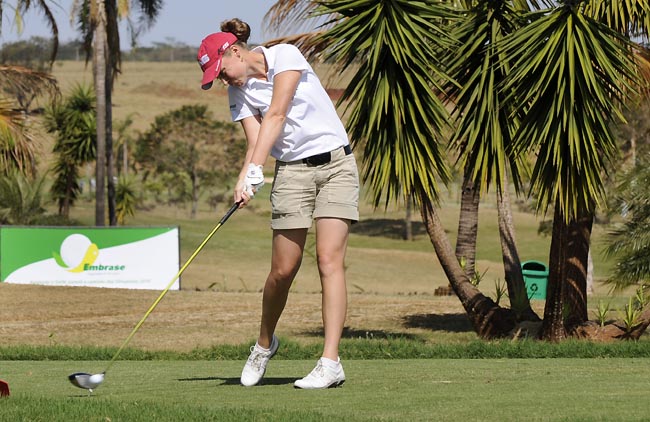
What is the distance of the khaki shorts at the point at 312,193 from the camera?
5.83 meters

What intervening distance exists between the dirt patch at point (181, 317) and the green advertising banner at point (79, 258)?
4.44ft

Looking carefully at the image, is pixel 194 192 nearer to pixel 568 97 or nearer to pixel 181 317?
pixel 181 317

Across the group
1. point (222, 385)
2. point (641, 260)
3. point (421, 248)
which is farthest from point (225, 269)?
point (222, 385)

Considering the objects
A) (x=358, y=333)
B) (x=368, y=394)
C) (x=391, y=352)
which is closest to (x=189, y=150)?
(x=358, y=333)

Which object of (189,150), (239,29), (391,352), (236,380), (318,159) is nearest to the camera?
(318,159)

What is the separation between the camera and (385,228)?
58906mm

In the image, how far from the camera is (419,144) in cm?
1125

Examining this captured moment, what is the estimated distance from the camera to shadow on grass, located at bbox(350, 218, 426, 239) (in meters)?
57.7

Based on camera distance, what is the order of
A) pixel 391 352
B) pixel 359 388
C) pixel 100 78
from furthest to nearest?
pixel 100 78 → pixel 391 352 → pixel 359 388

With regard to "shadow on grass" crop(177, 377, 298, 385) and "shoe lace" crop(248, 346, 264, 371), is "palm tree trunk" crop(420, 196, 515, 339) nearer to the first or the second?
"shadow on grass" crop(177, 377, 298, 385)

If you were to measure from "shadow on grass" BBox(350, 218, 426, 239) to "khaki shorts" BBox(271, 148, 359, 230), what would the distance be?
5112 cm

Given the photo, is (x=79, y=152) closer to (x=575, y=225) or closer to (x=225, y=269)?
(x=225, y=269)

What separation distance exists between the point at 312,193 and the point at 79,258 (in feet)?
51.0

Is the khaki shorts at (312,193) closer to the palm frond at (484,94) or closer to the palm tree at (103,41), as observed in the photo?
the palm frond at (484,94)
